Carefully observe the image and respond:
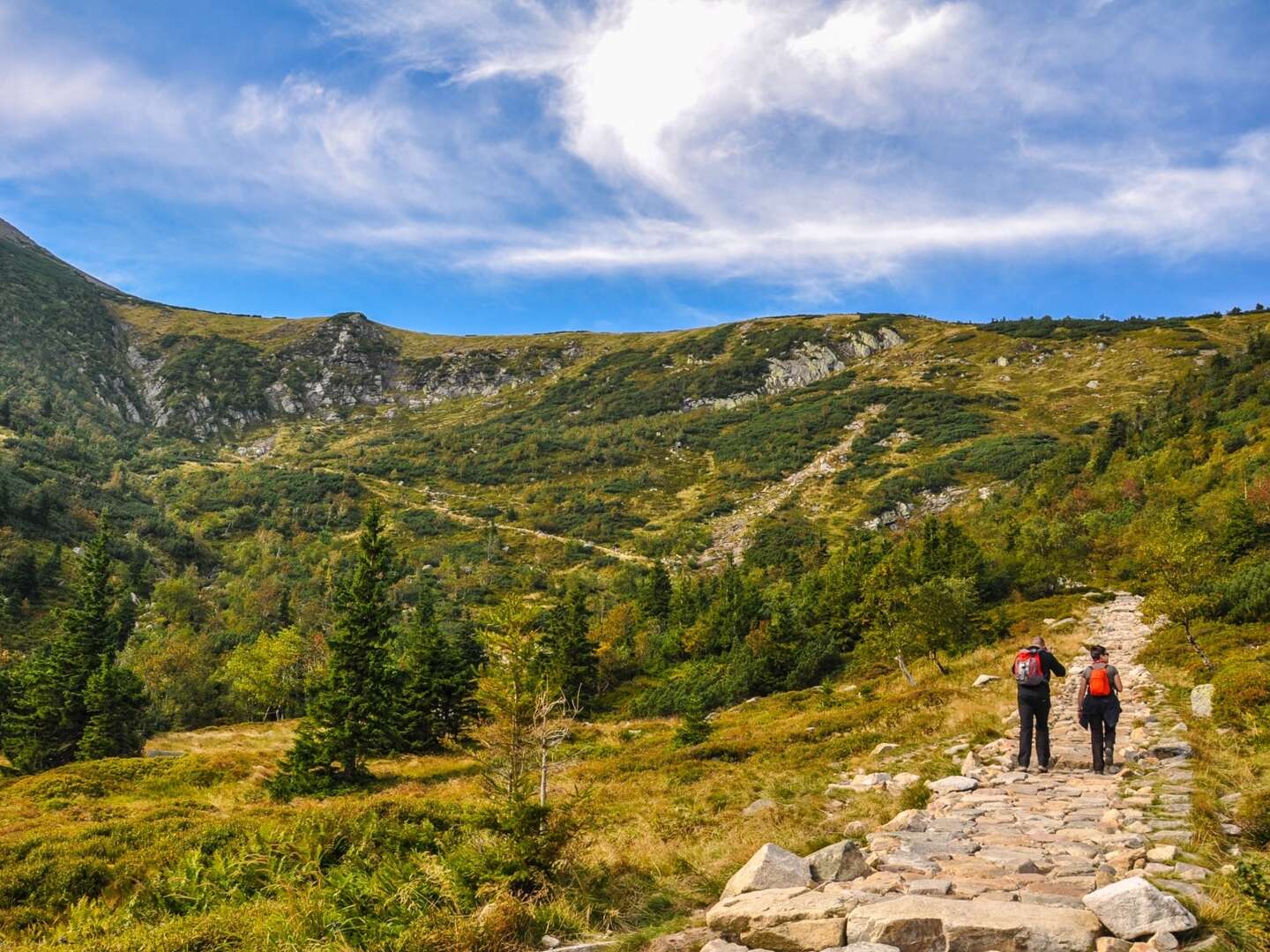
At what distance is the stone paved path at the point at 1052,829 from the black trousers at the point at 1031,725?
32 cm

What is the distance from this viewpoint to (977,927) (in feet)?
16.8

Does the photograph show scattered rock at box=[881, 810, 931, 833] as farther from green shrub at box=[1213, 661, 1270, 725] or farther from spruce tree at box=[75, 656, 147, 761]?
spruce tree at box=[75, 656, 147, 761]

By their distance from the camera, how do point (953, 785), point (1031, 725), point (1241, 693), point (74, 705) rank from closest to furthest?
1. point (953, 785)
2. point (1031, 725)
3. point (1241, 693)
4. point (74, 705)

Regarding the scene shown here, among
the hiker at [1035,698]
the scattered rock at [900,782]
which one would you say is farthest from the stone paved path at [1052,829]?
the scattered rock at [900,782]

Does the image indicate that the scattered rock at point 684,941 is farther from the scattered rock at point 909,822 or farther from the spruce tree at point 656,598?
the spruce tree at point 656,598

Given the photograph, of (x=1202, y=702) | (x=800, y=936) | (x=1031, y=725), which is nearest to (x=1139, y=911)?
(x=800, y=936)

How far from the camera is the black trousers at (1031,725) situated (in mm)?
12242

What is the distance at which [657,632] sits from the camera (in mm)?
78312

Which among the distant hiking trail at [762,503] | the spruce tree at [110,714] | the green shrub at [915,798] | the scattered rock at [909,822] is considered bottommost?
the spruce tree at [110,714]

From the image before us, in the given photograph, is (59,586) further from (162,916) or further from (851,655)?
(162,916)

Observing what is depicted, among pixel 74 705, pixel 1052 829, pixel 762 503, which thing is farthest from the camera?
pixel 762 503

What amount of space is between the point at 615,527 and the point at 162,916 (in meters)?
135

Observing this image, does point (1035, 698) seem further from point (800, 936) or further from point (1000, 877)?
point (800, 936)

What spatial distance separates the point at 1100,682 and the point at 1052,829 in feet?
15.4
